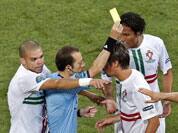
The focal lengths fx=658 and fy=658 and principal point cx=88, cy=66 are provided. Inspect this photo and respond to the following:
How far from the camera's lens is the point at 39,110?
24.6ft

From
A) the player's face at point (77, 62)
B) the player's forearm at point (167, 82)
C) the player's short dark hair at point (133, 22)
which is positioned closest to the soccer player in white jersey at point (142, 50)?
the player's short dark hair at point (133, 22)

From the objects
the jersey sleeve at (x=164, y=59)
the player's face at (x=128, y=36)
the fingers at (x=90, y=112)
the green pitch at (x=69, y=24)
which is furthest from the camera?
the green pitch at (x=69, y=24)

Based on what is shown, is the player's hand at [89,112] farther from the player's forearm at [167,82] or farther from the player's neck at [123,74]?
the player's forearm at [167,82]

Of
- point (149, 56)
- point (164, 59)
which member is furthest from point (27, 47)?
point (164, 59)

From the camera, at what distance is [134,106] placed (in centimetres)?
738

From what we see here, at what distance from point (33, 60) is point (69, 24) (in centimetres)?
700

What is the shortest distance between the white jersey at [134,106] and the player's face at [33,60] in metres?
0.94

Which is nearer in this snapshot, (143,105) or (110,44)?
(143,105)

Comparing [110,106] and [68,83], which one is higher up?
[68,83]

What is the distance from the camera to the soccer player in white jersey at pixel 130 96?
714cm

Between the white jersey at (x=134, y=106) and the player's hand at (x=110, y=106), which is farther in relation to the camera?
the player's hand at (x=110, y=106)

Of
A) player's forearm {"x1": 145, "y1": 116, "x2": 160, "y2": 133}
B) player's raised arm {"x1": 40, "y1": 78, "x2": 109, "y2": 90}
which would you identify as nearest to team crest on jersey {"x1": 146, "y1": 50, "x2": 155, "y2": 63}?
player's forearm {"x1": 145, "y1": 116, "x2": 160, "y2": 133}

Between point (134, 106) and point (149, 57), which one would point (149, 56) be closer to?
point (149, 57)

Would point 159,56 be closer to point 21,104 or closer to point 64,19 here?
point 21,104
